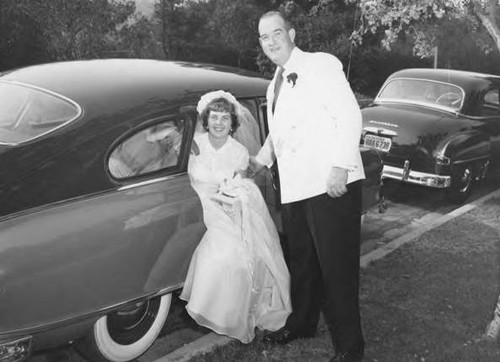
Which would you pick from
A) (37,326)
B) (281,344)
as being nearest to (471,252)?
(281,344)

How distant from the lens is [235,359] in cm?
350

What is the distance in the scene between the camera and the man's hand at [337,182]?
9.93ft

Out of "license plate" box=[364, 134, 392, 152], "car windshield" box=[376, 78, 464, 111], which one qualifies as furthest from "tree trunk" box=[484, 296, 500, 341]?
"car windshield" box=[376, 78, 464, 111]

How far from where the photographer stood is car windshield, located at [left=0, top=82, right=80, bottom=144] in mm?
3137

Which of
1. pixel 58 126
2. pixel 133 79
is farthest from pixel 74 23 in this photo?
pixel 58 126

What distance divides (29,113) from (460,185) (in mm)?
5741

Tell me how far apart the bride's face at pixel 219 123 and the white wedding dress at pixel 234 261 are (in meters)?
0.10

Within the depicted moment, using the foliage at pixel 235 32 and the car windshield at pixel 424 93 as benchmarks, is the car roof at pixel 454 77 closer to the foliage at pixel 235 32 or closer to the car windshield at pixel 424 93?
the car windshield at pixel 424 93

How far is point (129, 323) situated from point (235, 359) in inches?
26.7

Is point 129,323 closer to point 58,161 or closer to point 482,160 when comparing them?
point 58,161

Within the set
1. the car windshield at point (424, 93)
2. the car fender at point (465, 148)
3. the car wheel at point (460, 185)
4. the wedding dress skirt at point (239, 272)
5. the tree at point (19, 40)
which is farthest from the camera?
the tree at point (19, 40)

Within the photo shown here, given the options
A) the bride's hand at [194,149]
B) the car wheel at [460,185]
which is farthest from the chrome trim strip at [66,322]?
the car wheel at [460,185]

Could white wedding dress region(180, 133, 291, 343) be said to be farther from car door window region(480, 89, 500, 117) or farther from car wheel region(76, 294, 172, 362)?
car door window region(480, 89, 500, 117)

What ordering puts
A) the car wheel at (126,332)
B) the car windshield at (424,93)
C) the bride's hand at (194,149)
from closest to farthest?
the car wheel at (126,332) < the bride's hand at (194,149) < the car windshield at (424,93)
